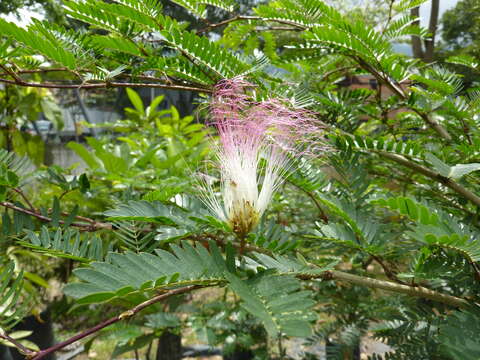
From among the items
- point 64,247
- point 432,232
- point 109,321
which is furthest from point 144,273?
point 432,232

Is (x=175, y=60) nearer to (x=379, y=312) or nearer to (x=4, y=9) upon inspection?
(x=379, y=312)

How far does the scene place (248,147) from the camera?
1.68 feet

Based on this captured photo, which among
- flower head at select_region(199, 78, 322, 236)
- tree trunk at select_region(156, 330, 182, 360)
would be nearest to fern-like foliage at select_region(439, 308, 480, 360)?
flower head at select_region(199, 78, 322, 236)

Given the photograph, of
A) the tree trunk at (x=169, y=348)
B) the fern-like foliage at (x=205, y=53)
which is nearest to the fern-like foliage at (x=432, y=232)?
the fern-like foliage at (x=205, y=53)

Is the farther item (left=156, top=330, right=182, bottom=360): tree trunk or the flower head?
(left=156, top=330, right=182, bottom=360): tree trunk

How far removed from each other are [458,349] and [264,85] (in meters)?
0.46

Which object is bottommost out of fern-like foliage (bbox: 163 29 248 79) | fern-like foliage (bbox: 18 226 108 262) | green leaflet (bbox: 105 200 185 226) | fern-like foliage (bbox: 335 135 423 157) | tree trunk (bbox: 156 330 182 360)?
tree trunk (bbox: 156 330 182 360)

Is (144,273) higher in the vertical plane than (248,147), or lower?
lower

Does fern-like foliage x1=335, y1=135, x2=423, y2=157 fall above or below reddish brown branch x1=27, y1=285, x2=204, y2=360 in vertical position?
above

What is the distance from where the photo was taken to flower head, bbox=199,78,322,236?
1.46ft

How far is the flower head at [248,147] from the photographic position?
45 cm

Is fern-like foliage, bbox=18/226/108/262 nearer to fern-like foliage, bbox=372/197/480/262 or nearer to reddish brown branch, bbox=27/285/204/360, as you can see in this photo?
reddish brown branch, bbox=27/285/204/360

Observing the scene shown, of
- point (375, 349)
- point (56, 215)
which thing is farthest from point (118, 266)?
point (375, 349)

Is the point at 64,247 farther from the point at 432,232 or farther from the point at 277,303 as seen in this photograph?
the point at 432,232
